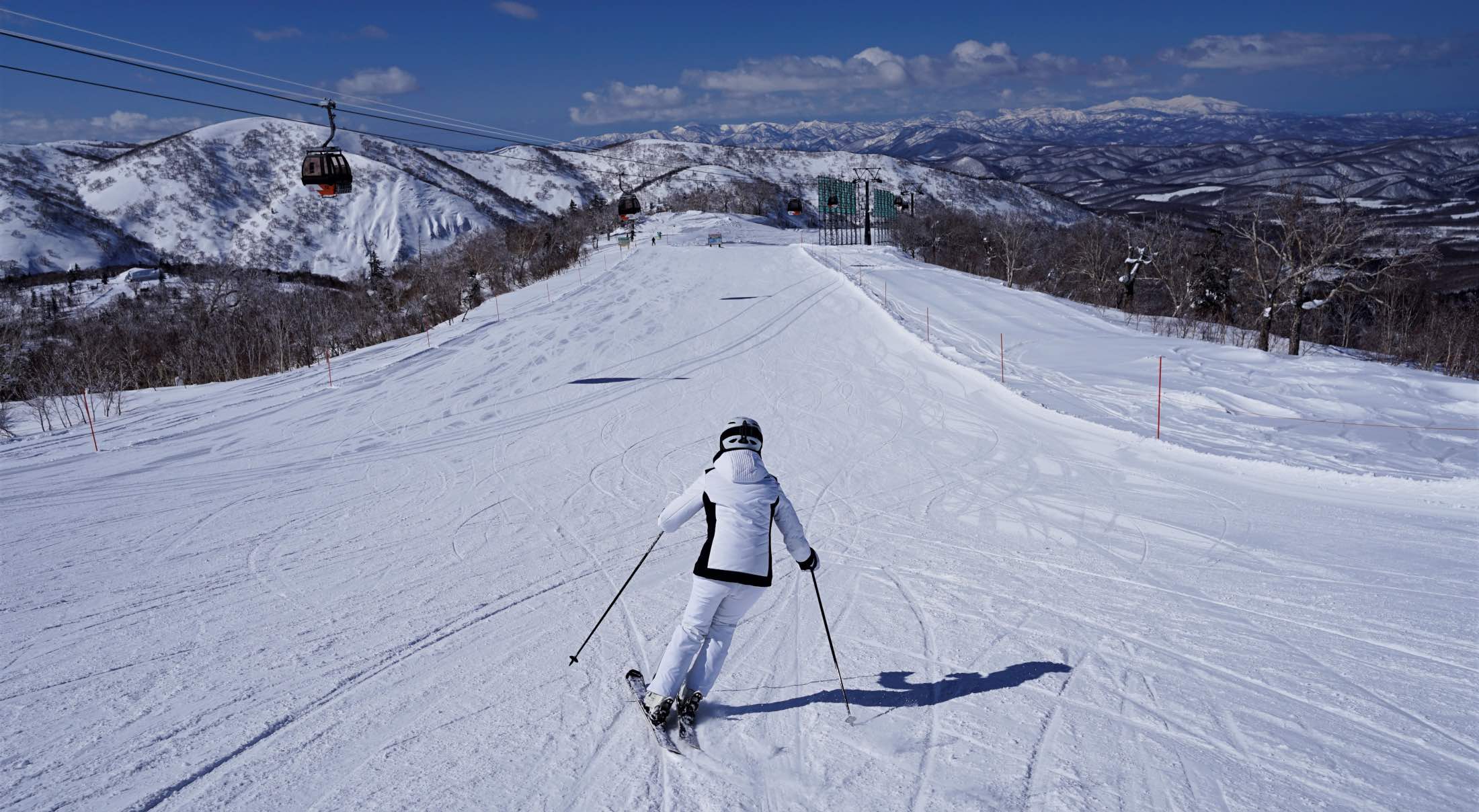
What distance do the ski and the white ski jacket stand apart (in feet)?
3.38

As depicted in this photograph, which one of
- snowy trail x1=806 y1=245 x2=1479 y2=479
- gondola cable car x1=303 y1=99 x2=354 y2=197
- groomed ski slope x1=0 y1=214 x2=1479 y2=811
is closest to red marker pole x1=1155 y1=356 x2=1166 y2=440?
snowy trail x1=806 y1=245 x2=1479 y2=479

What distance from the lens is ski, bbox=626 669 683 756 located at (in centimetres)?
459

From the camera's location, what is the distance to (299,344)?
145 ft

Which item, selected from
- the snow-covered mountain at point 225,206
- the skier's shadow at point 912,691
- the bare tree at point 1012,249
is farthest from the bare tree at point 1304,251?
the snow-covered mountain at point 225,206

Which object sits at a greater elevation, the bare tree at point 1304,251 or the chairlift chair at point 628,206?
the chairlift chair at point 628,206

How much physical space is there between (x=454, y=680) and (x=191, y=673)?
2.03 metres

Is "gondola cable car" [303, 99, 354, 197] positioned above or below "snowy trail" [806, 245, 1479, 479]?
above

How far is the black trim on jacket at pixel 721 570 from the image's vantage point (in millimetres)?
4492

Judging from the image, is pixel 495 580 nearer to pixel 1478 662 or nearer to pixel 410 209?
pixel 1478 662

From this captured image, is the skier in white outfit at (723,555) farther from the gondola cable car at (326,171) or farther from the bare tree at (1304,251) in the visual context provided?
the bare tree at (1304,251)

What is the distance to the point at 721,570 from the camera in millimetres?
4492

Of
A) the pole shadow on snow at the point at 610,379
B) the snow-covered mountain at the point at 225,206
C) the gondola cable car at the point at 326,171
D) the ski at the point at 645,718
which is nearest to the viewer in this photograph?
the ski at the point at 645,718

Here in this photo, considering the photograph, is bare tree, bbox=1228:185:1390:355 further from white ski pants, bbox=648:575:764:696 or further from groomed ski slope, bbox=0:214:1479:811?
white ski pants, bbox=648:575:764:696

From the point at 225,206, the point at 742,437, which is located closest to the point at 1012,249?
the point at 742,437
